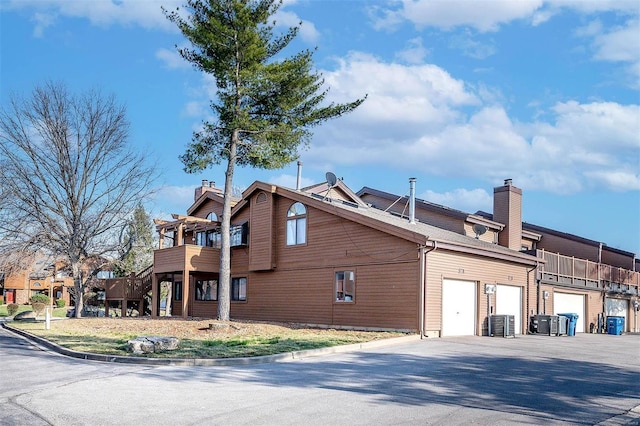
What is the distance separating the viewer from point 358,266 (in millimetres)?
23250

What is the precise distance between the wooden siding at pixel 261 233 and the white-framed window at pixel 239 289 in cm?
170

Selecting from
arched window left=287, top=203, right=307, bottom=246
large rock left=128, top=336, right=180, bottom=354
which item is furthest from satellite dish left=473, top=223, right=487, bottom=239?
large rock left=128, top=336, right=180, bottom=354

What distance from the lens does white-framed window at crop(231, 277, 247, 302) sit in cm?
2983

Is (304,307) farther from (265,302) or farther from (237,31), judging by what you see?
(237,31)

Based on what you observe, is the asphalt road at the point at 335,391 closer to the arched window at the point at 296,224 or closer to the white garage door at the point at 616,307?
the arched window at the point at 296,224

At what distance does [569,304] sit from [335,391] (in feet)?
81.5

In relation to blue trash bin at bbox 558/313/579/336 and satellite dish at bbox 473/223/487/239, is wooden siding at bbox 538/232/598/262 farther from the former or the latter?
blue trash bin at bbox 558/313/579/336

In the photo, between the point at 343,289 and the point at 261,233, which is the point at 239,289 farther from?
the point at 343,289

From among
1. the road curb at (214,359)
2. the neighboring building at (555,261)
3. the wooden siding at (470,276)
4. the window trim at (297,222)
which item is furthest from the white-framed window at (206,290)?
the road curb at (214,359)

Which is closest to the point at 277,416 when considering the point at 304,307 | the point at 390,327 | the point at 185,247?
the point at 390,327

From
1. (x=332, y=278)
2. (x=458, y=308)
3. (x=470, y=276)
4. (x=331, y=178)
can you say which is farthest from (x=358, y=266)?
(x=331, y=178)

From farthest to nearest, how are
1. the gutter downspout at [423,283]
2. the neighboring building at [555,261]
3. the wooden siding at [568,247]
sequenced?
the wooden siding at [568,247]
the neighboring building at [555,261]
the gutter downspout at [423,283]

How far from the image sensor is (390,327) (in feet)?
70.7

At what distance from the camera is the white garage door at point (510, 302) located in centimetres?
2477
